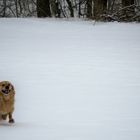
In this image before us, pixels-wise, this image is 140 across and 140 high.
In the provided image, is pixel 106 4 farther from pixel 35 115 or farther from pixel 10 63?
pixel 35 115

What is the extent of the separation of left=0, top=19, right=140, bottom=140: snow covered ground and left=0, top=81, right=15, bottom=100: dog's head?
0.42m

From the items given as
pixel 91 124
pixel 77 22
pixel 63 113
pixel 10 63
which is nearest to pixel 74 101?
pixel 63 113

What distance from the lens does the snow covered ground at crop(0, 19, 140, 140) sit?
6266 millimetres

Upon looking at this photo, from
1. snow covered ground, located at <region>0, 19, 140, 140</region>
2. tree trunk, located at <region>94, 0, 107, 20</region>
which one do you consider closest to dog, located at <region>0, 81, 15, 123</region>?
snow covered ground, located at <region>0, 19, 140, 140</region>

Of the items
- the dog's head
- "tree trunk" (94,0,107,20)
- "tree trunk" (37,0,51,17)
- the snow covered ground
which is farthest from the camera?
"tree trunk" (37,0,51,17)

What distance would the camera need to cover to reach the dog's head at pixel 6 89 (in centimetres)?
576

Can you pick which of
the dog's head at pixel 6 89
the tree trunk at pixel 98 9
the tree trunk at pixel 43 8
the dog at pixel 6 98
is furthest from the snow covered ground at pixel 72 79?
the tree trunk at pixel 43 8

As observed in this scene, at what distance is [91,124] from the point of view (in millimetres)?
6473

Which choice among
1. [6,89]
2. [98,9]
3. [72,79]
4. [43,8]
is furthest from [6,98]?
[43,8]

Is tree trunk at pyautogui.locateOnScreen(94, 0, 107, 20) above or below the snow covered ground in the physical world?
above

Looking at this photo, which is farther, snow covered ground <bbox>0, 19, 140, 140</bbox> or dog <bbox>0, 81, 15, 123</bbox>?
snow covered ground <bbox>0, 19, 140, 140</bbox>

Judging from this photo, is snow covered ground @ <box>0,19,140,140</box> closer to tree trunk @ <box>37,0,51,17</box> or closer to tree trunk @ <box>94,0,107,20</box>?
tree trunk @ <box>94,0,107,20</box>

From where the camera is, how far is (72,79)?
9.16 m

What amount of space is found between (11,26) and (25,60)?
4580mm
